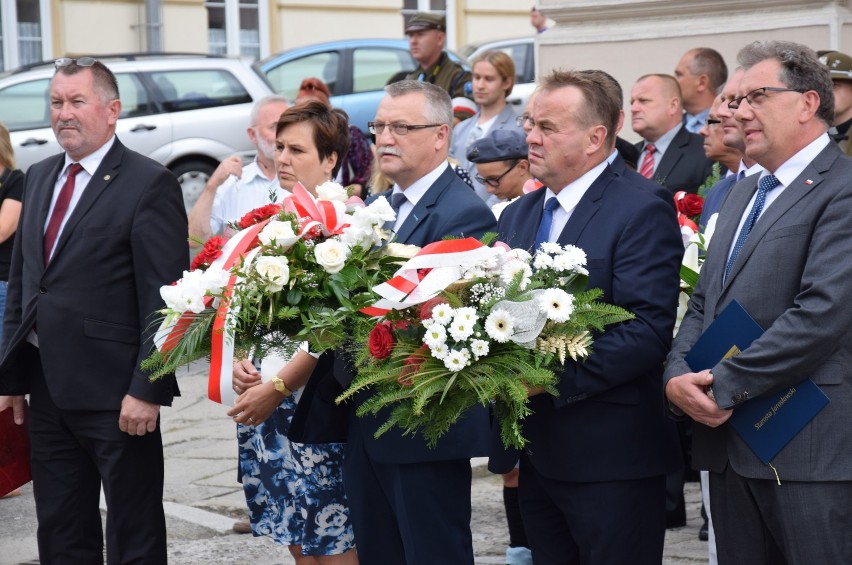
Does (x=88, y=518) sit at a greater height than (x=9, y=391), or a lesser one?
lesser

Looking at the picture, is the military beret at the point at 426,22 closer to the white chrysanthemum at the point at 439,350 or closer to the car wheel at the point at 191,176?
the car wheel at the point at 191,176

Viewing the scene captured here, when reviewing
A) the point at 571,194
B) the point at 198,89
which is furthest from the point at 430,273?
the point at 198,89

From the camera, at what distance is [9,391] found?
5191 millimetres

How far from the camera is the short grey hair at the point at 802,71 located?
382 centimetres

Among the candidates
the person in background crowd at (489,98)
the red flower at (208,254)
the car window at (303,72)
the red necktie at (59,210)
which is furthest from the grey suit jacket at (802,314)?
the car window at (303,72)

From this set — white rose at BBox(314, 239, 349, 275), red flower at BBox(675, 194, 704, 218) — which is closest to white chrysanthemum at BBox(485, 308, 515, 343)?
white rose at BBox(314, 239, 349, 275)

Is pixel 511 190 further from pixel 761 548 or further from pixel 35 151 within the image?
pixel 35 151

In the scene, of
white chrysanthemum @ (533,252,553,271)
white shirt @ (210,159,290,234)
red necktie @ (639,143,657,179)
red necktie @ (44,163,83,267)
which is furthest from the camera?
red necktie @ (639,143,657,179)

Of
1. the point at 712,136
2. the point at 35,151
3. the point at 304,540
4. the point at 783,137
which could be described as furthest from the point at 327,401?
the point at 35,151

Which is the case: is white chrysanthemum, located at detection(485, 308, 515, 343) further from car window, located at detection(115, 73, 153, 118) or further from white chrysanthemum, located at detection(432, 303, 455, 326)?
car window, located at detection(115, 73, 153, 118)

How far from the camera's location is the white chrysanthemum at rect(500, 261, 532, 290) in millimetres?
3641

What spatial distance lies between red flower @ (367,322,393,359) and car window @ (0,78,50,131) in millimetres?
10476

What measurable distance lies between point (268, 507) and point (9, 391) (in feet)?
3.89

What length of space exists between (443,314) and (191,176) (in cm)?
1050
